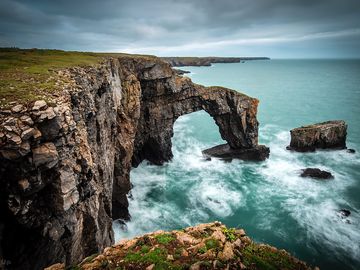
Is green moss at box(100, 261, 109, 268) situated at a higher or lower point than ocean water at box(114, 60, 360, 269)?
higher

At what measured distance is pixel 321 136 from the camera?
2250 inches

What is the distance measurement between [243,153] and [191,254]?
141ft

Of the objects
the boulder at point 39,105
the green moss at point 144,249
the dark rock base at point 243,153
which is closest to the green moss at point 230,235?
the green moss at point 144,249

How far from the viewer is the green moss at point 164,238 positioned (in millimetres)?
14891

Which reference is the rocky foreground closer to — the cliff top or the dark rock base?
the cliff top

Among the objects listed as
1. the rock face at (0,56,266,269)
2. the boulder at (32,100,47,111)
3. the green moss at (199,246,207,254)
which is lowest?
the green moss at (199,246,207,254)

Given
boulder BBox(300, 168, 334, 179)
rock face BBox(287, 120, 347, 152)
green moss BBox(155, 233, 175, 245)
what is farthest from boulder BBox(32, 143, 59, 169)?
rock face BBox(287, 120, 347, 152)

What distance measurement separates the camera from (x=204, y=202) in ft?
130

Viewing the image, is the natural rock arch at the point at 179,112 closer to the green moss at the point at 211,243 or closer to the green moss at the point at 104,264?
the green moss at the point at 211,243

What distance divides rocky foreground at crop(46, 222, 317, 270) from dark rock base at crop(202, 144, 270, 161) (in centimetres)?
3981

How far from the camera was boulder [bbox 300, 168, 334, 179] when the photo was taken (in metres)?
46.2

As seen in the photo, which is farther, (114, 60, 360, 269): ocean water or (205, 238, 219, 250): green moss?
(114, 60, 360, 269): ocean water

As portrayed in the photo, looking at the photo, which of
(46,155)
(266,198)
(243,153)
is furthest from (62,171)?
(243,153)

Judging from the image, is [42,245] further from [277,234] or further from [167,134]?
[167,134]
